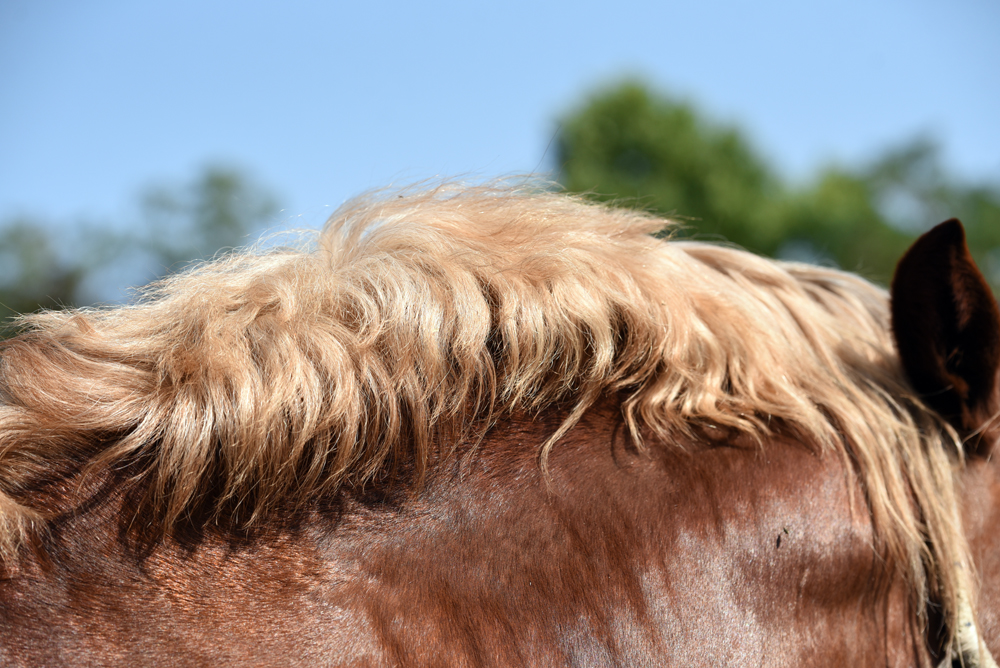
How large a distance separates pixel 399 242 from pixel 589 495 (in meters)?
0.53

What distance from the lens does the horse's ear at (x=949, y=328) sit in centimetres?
117

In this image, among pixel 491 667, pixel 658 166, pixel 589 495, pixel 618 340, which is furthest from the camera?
pixel 658 166

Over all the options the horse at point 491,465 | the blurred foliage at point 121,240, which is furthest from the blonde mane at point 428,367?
the blurred foliage at point 121,240

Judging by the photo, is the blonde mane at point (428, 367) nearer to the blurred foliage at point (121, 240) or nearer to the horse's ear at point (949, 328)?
the horse's ear at point (949, 328)

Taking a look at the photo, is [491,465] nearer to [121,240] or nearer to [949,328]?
[949,328]

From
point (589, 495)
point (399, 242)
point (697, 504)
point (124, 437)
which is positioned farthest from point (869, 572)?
point (124, 437)

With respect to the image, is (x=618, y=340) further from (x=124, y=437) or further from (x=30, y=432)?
(x=30, y=432)

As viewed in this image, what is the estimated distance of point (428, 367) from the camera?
1.06 m

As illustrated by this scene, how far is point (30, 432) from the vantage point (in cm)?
97

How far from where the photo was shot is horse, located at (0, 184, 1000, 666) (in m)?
0.94

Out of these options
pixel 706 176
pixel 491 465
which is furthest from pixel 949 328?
pixel 706 176

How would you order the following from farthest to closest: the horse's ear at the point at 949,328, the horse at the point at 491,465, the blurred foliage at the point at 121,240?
the blurred foliage at the point at 121,240
the horse's ear at the point at 949,328
the horse at the point at 491,465

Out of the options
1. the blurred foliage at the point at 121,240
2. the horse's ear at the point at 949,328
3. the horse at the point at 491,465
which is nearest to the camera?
the horse at the point at 491,465

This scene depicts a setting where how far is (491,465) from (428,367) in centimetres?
18
